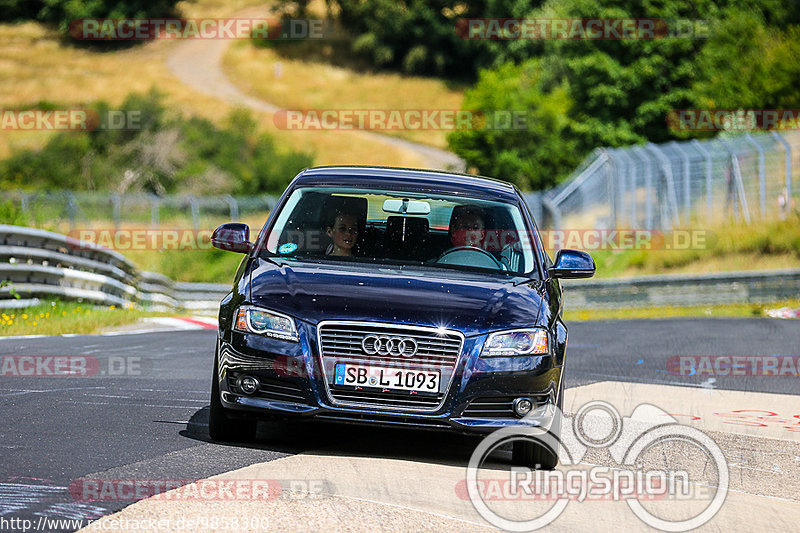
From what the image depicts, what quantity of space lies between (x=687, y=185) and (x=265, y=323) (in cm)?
2307

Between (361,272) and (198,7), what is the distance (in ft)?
362

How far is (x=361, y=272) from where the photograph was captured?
23.8 ft

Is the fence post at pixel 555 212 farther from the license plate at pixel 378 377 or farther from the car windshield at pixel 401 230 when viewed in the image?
the license plate at pixel 378 377

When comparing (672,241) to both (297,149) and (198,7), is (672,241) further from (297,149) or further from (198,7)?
(198,7)

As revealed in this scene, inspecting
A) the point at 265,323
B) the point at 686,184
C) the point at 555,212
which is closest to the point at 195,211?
the point at 555,212

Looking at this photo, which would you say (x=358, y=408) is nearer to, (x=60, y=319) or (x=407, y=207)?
(x=407, y=207)

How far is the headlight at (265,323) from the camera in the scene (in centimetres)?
670

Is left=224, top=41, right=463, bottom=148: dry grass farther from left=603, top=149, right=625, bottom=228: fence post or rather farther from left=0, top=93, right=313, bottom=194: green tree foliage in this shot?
left=603, top=149, right=625, bottom=228: fence post

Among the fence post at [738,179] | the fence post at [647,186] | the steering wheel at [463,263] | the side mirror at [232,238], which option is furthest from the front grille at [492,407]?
the fence post at [647,186]

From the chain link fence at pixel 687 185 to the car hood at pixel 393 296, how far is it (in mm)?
19808

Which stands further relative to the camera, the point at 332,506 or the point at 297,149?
the point at 297,149

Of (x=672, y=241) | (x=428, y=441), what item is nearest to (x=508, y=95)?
(x=672, y=241)

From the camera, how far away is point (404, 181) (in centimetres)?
820

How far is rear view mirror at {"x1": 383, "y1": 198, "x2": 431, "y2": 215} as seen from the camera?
7945 mm
